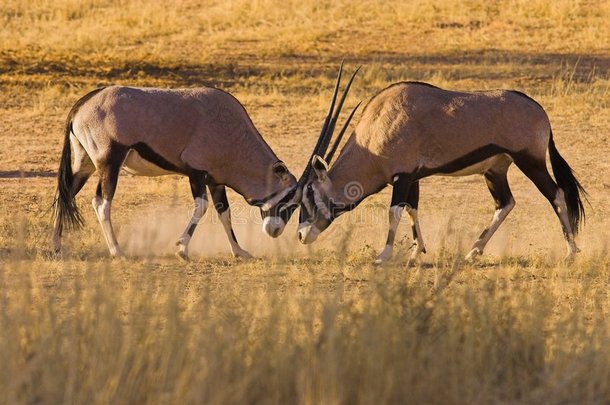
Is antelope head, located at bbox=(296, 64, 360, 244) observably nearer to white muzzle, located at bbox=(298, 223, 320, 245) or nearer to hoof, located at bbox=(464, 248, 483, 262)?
white muzzle, located at bbox=(298, 223, 320, 245)

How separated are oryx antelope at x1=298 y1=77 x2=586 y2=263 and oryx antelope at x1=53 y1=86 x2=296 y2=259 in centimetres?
33

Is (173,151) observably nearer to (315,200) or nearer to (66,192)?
(66,192)

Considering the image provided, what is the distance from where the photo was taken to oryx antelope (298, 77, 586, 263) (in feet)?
34.2

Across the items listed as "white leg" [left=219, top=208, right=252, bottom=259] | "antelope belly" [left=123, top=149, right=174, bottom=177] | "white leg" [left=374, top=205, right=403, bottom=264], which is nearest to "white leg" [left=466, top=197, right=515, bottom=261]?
"white leg" [left=374, top=205, right=403, bottom=264]

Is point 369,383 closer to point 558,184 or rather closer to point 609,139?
point 558,184

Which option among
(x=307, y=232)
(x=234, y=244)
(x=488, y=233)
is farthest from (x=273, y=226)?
(x=488, y=233)

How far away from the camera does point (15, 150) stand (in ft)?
52.5

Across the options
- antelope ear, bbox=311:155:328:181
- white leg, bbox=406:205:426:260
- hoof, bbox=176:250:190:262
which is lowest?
hoof, bbox=176:250:190:262

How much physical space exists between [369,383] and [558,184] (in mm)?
5558

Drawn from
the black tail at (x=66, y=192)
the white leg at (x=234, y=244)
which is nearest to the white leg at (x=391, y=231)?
the white leg at (x=234, y=244)

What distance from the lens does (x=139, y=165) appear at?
10.5 meters

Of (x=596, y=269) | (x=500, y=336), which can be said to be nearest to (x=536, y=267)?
(x=596, y=269)

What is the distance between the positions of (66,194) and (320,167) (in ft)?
6.64

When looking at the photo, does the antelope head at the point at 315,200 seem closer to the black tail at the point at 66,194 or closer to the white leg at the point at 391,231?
the white leg at the point at 391,231
